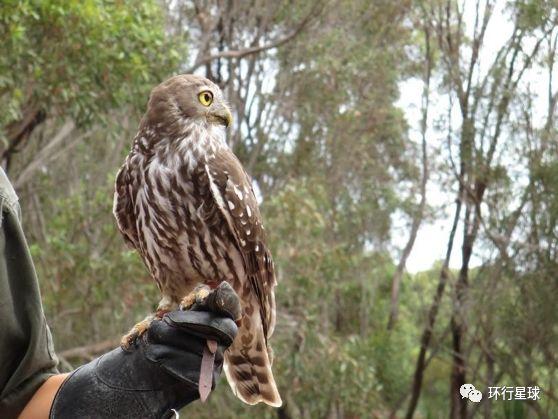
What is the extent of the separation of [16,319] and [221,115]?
978 mm

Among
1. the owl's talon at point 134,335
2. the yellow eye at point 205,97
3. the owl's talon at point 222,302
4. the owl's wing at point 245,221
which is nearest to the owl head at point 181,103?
the yellow eye at point 205,97

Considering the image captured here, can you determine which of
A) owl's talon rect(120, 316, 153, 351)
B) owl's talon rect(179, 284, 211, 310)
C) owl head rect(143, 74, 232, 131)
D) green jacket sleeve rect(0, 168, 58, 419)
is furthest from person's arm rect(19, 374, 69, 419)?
owl head rect(143, 74, 232, 131)

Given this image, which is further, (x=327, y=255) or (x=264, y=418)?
(x=264, y=418)

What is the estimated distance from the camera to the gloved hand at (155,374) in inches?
73.8

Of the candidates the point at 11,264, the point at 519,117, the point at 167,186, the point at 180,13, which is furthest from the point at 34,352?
the point at 180,13

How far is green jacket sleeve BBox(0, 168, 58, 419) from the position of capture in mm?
1978

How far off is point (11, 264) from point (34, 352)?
0.20m

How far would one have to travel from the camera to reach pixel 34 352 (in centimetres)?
199

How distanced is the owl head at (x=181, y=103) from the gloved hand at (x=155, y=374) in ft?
2.89

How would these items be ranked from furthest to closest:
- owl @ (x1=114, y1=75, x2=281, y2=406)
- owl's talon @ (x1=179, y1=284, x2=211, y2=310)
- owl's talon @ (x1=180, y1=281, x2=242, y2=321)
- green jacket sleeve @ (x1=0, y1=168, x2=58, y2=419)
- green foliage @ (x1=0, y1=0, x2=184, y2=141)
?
green foliage @ (x1=0, y1=0, x2=184, y2=141), owl @ (x1=114, y1=75, x2=281, y2=406), owl's talon @ (x1=179, y1=284, x2=211, y2=310), green jacket sleeve @ (x1=0, y1=168, x2=58, y2=419), owl's talon @ (x1=180, y1=281, x2=242, y2=321)

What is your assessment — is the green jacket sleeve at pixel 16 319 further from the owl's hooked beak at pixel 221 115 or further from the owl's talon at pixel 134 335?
the owl's hooked beak at pixel 221 115

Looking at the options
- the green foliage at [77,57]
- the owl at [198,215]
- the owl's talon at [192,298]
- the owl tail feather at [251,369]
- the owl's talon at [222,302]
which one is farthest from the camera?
the green foliage at [77,57]

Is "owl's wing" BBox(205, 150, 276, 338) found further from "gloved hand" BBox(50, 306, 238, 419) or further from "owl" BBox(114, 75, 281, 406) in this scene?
"gloved hand" BBox(50, 306, 238, 419)

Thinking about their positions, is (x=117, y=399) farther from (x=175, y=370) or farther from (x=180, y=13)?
(x=180, y=13)
